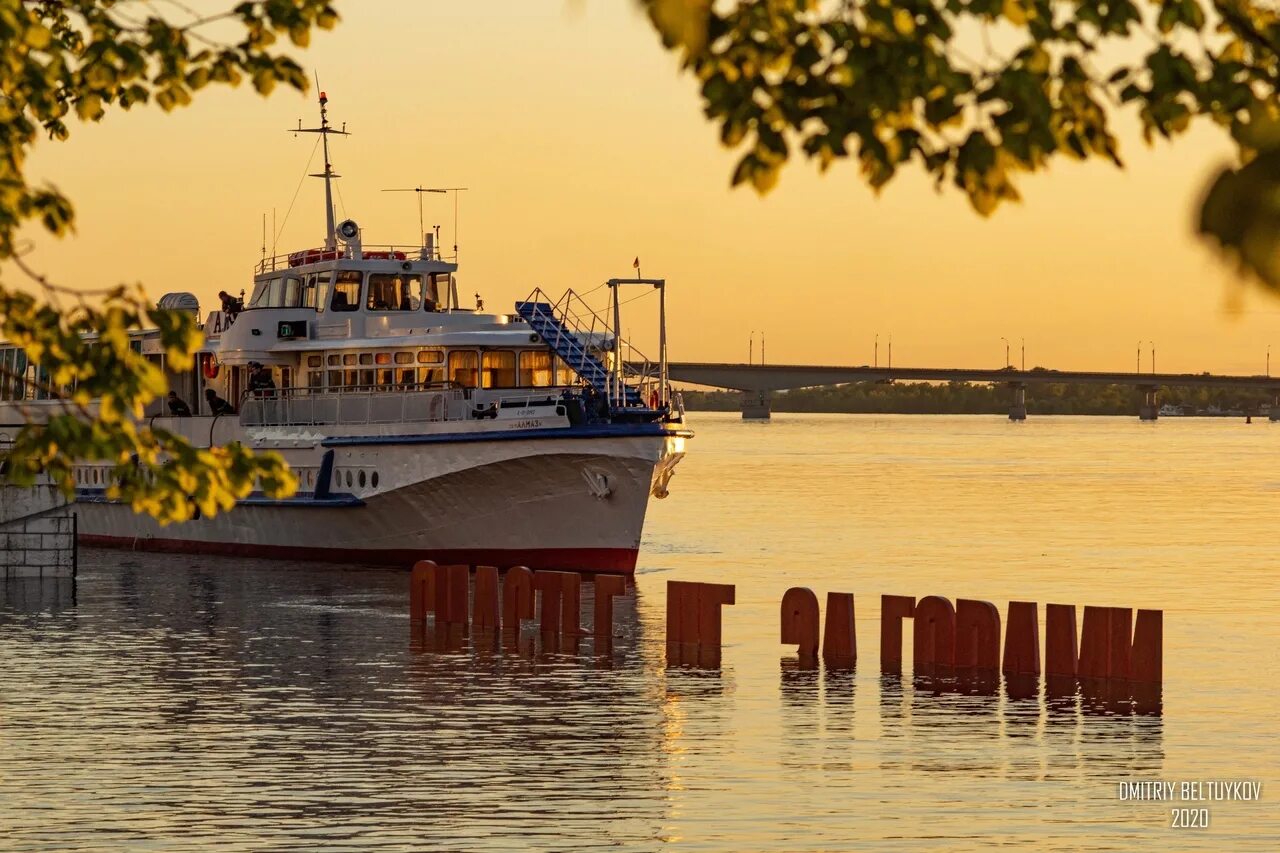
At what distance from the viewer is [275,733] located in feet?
80.6

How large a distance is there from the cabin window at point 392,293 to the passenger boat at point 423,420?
0.15 ft

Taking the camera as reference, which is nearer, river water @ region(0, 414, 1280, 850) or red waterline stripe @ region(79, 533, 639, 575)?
river water @ region(0, 414, 1280, 850)

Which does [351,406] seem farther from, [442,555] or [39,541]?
[39,541]

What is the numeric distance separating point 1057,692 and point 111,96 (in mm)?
18441

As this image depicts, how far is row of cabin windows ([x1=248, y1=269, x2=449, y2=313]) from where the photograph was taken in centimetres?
5091

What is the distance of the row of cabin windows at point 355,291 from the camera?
5091cm

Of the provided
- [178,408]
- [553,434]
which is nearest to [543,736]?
[553,434]

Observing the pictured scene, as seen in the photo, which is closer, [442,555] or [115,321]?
[115,321]

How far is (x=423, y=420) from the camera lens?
46.5 meters

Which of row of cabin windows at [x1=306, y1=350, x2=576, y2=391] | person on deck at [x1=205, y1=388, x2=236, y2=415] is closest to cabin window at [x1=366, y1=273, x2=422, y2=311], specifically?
row of cabin windows at [x1=306, y1=350, x2=576, y2=391]

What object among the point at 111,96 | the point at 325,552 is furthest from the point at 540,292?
the point at 111,96

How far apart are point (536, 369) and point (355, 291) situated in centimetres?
583

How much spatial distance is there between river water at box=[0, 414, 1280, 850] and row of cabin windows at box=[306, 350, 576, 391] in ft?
15.2

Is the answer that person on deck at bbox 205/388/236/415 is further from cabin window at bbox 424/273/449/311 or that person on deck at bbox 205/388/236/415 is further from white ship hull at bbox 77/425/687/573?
cabin window at bbox 424/273/449/311
